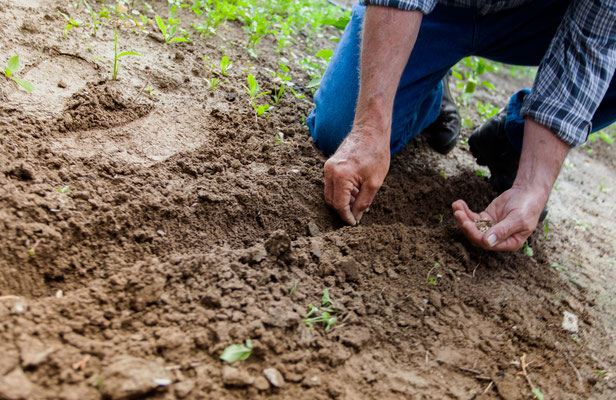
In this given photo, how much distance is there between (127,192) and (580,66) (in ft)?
6.15

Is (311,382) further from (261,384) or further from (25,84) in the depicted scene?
(25,84)

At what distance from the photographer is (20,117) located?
1644 millimetres

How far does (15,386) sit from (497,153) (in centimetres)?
238

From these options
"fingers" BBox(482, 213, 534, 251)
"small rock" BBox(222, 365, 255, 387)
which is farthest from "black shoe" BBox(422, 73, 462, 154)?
"small rock" BBox(222, 365, 255, 387)

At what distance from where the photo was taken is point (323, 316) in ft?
4.40

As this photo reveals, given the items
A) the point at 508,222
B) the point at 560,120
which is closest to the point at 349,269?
the point at 508,222

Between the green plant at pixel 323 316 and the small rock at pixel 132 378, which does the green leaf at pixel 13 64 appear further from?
the green plant at pixel 323 316

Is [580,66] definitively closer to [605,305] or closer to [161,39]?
[605,305]

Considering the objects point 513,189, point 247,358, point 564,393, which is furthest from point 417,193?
point 247,358

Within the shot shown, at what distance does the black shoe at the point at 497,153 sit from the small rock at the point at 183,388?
76.0 inches

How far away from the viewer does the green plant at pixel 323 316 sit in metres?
1.32

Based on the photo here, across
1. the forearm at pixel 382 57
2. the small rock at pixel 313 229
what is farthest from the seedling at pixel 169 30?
the small rock at pixel 313 229

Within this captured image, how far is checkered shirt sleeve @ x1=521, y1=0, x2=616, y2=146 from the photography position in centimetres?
181

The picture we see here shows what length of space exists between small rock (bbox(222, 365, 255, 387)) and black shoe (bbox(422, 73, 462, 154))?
1916 mm
